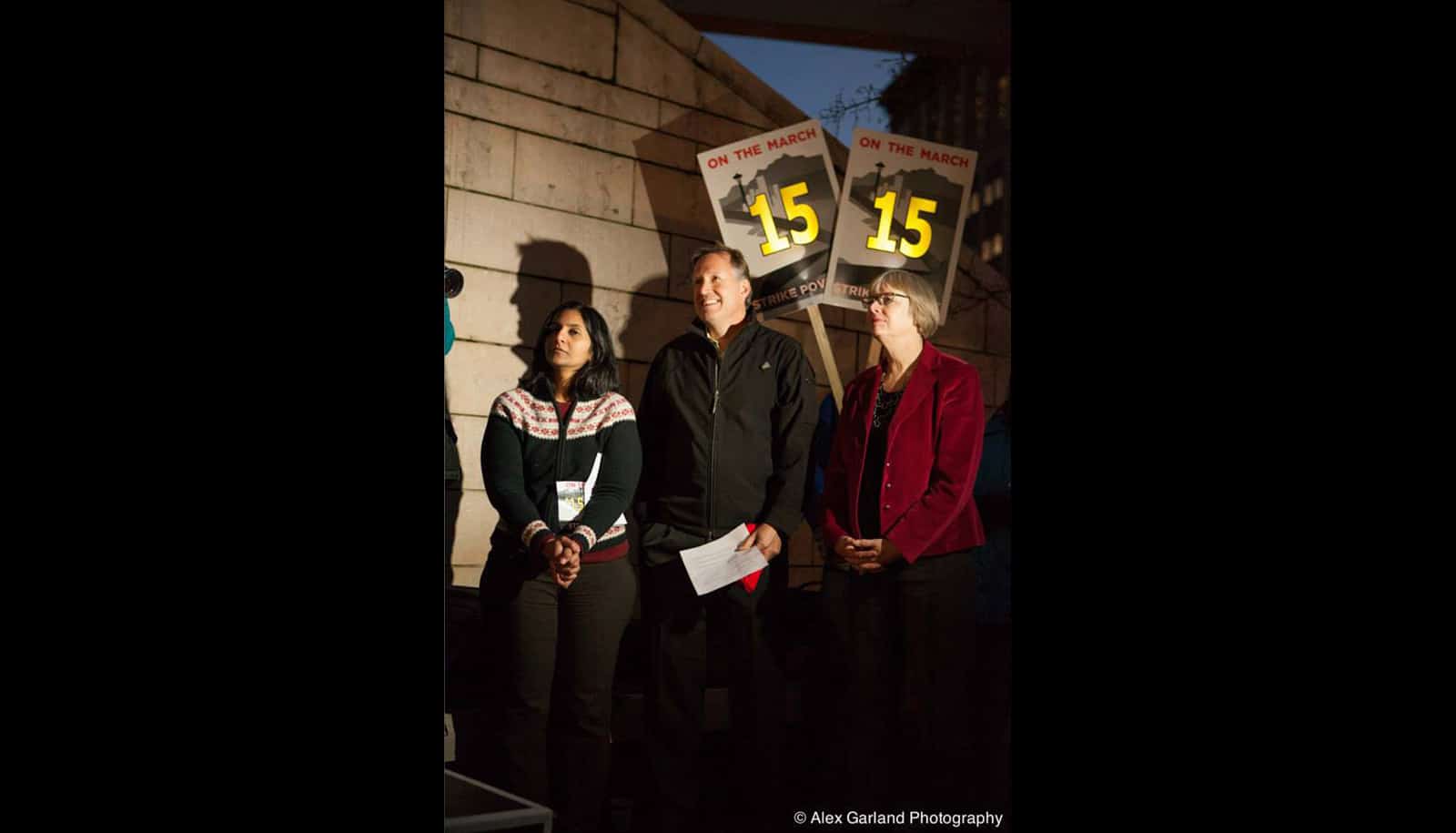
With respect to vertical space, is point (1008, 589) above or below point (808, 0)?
below

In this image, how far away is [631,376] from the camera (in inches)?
108

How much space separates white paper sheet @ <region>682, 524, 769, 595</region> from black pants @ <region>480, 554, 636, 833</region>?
0.20 meters

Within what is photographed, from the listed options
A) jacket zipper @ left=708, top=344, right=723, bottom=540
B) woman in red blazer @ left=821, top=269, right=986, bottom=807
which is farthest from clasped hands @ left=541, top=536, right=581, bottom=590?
woman in red blazer @ left=821, top=269, right=986, bottom=807

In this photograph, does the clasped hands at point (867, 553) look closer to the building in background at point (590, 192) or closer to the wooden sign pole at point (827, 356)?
the building in background at point (590, 192)

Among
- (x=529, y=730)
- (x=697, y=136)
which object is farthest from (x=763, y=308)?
(x=529, y=730)

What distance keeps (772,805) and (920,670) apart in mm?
477

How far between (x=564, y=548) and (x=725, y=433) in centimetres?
48

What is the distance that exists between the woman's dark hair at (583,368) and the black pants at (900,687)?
79 centimetres

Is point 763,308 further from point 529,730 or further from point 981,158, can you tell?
point 529,730

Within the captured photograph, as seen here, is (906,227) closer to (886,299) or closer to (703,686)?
(886,299)

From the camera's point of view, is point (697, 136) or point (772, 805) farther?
point (697, 136)

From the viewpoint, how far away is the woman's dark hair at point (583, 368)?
2.67 m

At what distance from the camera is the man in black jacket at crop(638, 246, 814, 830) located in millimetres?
2627

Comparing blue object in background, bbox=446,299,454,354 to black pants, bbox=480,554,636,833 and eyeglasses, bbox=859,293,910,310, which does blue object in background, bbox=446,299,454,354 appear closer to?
black pants, bbox=480,554,636,833
